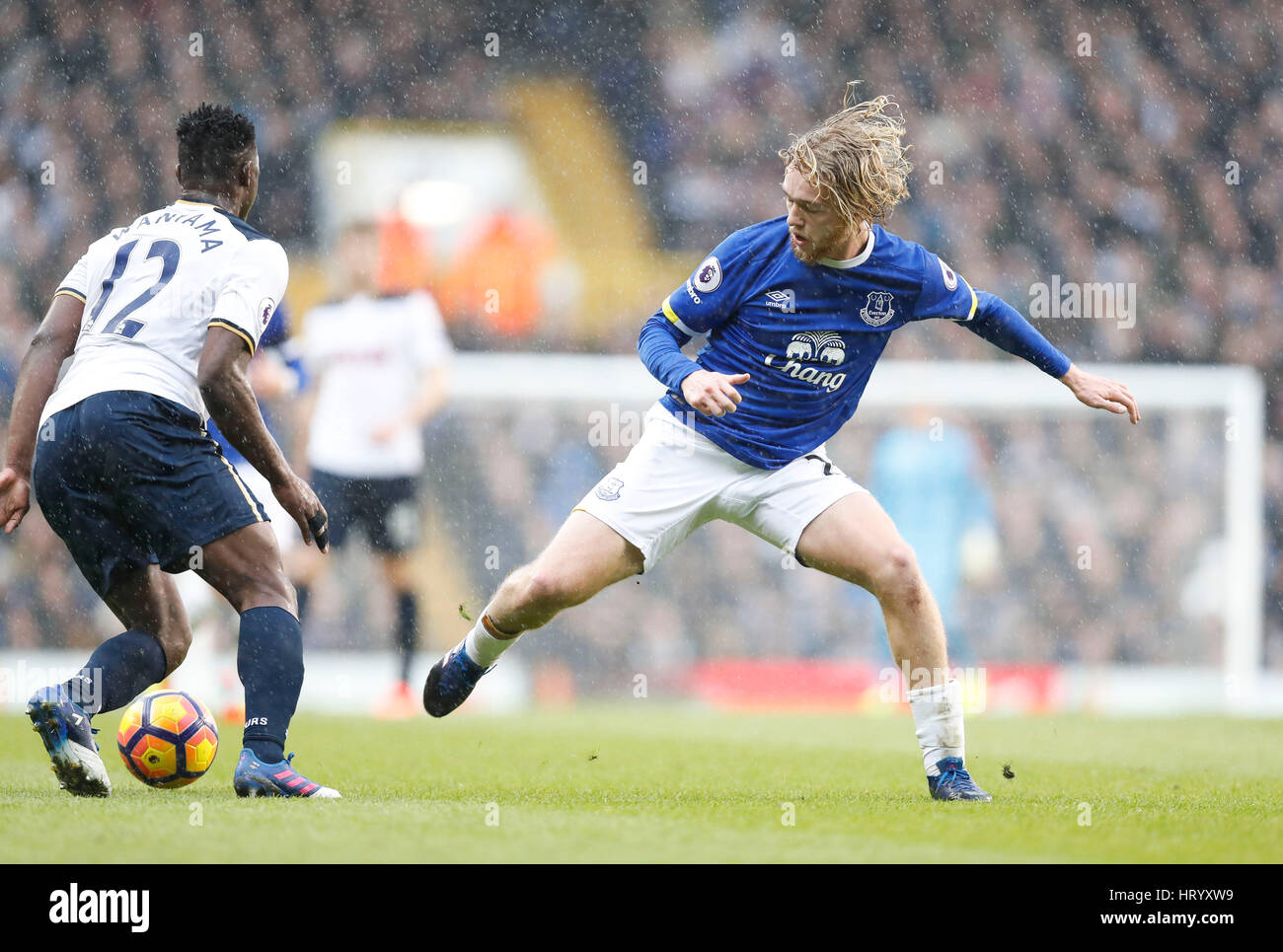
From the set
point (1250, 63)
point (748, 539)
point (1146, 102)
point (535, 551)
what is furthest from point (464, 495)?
point (1250, 63)

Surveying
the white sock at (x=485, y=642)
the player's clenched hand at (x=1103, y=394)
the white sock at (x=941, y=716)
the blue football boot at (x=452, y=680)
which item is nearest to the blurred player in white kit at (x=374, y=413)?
the blue football boot at (x=452, y=680)

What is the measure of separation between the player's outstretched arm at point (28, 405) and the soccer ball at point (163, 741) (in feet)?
2.23

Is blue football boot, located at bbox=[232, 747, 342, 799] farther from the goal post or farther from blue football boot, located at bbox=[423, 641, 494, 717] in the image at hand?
the goal post

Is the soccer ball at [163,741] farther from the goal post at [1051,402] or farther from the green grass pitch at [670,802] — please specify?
the goal post at [1051,402]

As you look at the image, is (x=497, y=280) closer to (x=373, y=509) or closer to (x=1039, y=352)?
(x=373, y=509)

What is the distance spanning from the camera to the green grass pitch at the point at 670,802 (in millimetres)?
3590

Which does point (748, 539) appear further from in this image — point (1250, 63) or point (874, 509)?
point (1250, 63)

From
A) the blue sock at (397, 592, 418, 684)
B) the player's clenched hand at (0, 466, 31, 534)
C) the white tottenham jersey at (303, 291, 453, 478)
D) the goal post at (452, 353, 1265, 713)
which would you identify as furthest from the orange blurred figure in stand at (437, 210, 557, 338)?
the player's clenched hand at (0, 466, 31, 534)

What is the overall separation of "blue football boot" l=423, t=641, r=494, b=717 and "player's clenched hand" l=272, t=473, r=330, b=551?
0.93m

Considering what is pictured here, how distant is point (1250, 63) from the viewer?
707 inches

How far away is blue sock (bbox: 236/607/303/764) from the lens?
4.48 m
